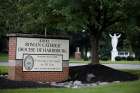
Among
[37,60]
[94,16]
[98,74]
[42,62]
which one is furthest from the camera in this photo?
[94,16]

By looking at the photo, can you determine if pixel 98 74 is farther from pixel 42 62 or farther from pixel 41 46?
pixel 41 46

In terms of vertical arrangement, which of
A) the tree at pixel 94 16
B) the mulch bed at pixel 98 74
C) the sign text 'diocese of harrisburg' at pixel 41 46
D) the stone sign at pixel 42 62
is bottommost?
the mulch bed at pixel 98 74

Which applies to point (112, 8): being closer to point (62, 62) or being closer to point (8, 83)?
point (62, 62)

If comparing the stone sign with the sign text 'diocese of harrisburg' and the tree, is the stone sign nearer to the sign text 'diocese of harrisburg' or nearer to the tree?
the sign text 'diocese of harrisburg'

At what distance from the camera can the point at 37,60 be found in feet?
64.4

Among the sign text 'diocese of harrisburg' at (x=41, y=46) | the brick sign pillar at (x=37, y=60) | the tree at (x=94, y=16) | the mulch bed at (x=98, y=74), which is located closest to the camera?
the tree at (x=94, y=16)

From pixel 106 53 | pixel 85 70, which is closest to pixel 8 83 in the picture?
pixel 85 70

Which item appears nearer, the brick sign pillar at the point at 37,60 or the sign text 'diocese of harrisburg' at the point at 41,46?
the brick sign pillar at the point at 37,60

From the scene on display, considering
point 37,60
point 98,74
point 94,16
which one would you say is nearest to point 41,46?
point 37,60

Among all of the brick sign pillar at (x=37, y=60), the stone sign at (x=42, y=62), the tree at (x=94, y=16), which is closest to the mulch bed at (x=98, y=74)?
the brick sign pillar at (x=37, y=60)

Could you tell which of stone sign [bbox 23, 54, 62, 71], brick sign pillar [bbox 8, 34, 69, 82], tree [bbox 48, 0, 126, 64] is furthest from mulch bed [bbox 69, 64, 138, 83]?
tree [bbox 48, 0, 126, 64]

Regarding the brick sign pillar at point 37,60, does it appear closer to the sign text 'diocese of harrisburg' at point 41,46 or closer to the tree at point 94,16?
the sign text 'diocese of harrisburg' at point 41,46

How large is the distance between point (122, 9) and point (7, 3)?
790cm

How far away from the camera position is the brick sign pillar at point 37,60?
19203 millimetres
